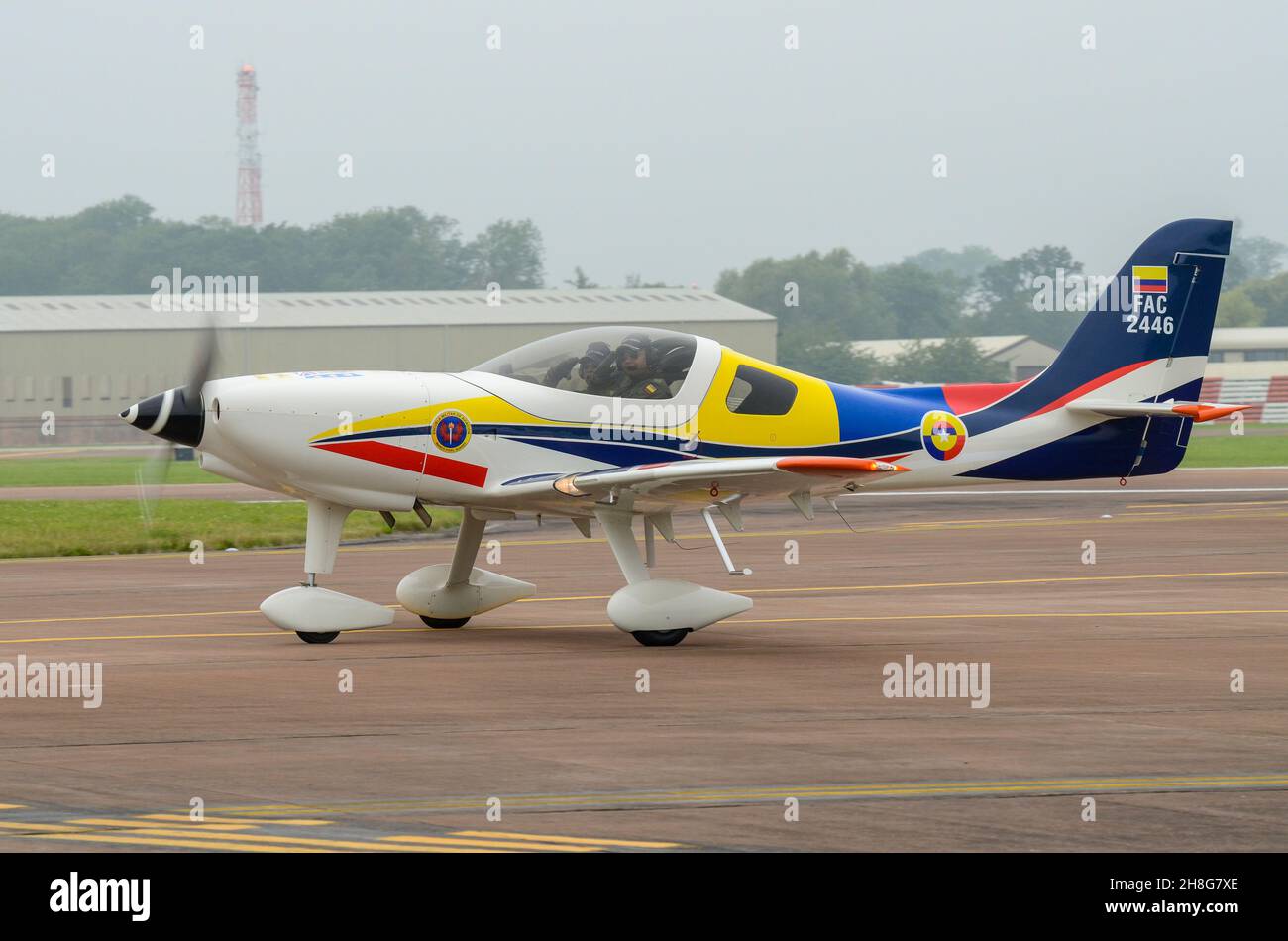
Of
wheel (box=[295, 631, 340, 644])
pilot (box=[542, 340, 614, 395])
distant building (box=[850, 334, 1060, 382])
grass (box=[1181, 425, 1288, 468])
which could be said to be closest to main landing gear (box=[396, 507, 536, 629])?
wheel (box=[295, 631, 340, 644])

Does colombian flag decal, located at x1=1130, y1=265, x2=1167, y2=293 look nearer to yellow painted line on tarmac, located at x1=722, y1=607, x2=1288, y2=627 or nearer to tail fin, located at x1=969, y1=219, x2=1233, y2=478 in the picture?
tail fin, located at x1=969, y1=219, x2=1233, y2=478

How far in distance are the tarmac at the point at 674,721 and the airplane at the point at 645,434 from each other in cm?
75

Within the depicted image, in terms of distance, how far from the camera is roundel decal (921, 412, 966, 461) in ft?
51.3

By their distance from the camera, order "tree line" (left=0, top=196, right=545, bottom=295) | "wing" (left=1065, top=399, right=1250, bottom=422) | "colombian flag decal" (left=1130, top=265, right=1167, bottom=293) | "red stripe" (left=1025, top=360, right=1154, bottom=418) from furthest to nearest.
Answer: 1. "tree line" (left=0, top=196, right=545, bottom=295)
2. "colombian flag decal" (left=1130, top=265, right=1167, bottom=293)
3. "red stripe" (left=1025, top=360, right=1154, bottom=418)
4. "wing" (left=1065, top=399, right=1250, bottom=422)

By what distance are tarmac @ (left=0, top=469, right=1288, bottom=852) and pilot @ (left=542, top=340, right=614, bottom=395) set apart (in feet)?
7.27

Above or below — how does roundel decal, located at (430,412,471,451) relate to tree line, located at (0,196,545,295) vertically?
below

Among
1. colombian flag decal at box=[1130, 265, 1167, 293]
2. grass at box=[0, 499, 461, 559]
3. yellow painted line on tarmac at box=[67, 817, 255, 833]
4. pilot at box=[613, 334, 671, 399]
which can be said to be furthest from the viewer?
grass at box=[0, 499, 461, 559]

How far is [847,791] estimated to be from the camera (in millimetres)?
8398

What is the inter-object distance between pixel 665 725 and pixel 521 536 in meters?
16.7

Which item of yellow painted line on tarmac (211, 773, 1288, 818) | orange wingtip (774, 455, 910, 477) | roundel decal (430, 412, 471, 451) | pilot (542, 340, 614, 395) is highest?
pilot (542, 340, 614, 395)

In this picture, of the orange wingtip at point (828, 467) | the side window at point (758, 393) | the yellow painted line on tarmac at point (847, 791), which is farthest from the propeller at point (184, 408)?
the yellow painted line on tarmac at point (847, 791)

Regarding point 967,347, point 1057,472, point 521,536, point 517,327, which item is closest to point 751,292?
point 967,347

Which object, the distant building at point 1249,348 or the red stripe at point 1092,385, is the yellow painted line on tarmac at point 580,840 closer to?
the red stripe at point 1092,385

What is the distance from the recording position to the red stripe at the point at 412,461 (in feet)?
46.4
